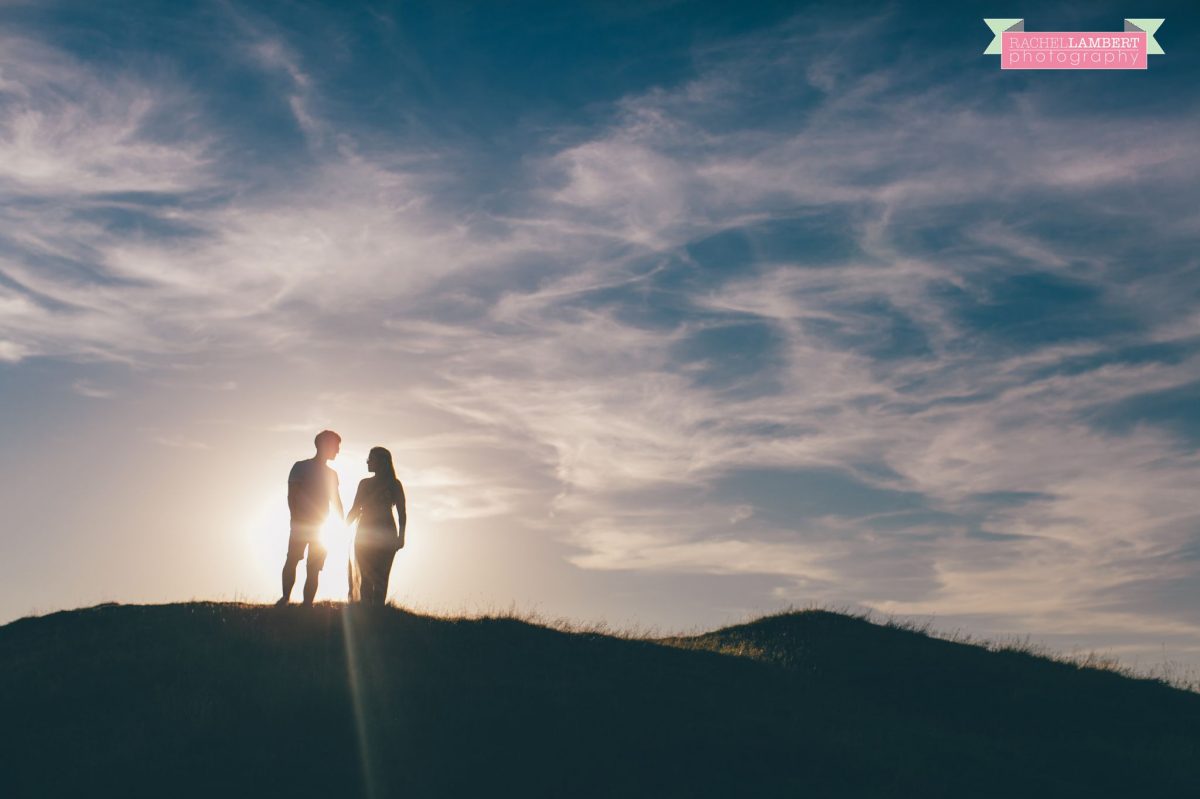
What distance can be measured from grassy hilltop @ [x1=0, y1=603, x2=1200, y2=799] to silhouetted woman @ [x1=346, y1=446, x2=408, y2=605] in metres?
0.93

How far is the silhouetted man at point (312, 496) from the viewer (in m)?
20.0

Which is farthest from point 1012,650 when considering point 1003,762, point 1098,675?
Answer: point 1003,762

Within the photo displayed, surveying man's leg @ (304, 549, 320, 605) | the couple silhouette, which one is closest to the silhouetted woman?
the couple silhouette

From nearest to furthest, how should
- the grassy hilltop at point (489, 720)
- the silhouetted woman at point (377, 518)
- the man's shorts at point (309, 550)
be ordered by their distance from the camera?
1. the grassy hilltop at point (489, 720)
2. the man's shorts at point (309, 550)
3. the silhouetted woman at point (377, 518)

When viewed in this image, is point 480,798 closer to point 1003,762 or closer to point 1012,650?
point 1003,762

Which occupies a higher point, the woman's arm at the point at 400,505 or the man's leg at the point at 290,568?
the woman's arm at the point at 400,505

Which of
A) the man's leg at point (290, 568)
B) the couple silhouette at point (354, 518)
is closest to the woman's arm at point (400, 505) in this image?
the couple silhouette at point (354, 518)

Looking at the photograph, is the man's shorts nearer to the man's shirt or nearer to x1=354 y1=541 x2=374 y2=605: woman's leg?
the man's shirt

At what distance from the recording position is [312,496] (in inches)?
789

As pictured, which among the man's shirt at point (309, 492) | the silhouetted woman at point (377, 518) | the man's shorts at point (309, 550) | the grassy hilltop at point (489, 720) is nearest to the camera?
the grassy hilltop at point (489, 720)

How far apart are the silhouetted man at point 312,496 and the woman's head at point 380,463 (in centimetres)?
81

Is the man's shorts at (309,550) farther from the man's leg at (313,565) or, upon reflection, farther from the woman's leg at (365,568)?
the woman's leg at (365,568)

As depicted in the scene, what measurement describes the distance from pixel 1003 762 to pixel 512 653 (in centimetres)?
950

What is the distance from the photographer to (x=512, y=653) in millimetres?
20781
